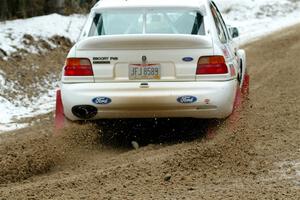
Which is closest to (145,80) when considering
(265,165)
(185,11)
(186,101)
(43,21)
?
(186,101)

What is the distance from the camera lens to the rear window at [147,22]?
291 inches

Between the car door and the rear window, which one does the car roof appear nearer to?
the rear window

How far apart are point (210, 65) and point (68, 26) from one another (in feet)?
34.8

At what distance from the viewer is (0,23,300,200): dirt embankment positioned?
17.5 feet

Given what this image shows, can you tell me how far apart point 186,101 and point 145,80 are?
1.64 feet

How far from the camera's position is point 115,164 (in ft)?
20.7

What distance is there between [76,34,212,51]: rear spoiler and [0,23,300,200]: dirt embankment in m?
1.01

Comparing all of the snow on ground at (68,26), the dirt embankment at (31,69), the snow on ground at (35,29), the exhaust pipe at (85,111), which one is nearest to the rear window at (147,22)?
the exhaust pipe at (85,111)

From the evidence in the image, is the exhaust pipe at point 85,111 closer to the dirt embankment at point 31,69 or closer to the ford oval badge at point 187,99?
the ford oval badge at point 187,99

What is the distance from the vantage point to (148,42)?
6.93 m

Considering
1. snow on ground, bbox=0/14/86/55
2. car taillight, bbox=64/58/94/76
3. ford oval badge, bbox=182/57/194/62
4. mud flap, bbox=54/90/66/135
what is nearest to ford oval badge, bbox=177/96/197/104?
ford oval badge, bbox=182/57/194/62

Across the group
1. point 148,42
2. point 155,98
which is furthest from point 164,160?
point 148,42

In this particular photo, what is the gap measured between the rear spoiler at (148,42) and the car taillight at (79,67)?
0.19 meters

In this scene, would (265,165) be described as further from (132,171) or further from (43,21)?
(43,21)
